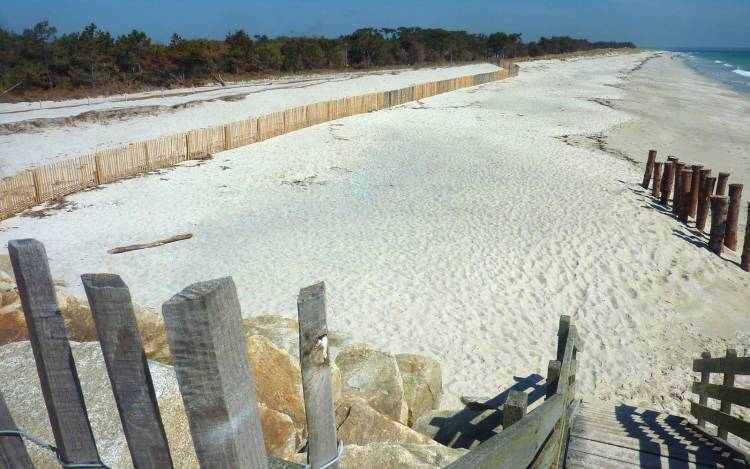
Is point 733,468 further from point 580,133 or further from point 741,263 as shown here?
point 580,133

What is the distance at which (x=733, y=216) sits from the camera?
12047 millimetres

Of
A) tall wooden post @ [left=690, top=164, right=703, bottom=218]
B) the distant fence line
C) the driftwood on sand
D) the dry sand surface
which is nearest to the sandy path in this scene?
the distant fence line

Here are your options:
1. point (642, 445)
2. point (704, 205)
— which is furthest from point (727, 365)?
point (704, 205)

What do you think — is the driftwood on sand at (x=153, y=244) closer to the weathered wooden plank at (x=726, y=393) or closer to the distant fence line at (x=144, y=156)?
the distant fence line at (x=144, y=156)

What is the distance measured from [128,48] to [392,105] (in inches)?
1027

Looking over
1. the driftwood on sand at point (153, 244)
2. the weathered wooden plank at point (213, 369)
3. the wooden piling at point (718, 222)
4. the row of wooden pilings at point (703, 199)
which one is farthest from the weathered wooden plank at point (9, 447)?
the wooden piling at point (718, 222)

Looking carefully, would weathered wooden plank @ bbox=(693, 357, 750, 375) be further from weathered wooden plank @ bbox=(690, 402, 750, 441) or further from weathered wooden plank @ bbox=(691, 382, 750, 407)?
weathered wooden plank @ bbox=(690, 402, 750, 441)

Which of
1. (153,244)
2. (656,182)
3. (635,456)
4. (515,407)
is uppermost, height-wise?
(515,407)

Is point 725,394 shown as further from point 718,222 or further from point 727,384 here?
point 718,222

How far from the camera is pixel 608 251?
11195 millimetres

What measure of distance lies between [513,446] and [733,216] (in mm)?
12585

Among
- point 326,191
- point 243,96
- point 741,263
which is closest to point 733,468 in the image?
point 741,263

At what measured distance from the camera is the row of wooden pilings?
11.5 m

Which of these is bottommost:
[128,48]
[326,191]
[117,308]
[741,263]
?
[741,263]
